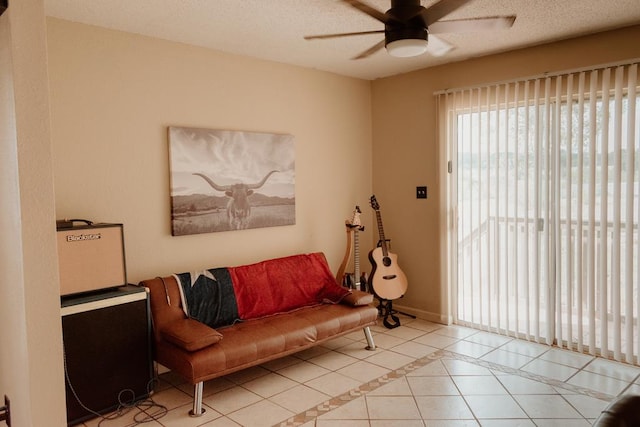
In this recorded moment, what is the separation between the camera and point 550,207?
3.91 m

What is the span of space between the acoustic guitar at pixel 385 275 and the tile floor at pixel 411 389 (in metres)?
0.59

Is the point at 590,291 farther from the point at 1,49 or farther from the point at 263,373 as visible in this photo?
the point at 1,49

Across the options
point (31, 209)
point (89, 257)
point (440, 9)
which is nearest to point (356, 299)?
point (89, 257)

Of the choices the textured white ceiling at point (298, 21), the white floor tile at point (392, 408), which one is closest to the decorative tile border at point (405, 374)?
the white floor tile at point (392, 408)

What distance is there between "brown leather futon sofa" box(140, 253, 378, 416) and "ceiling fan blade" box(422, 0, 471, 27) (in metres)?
2.24

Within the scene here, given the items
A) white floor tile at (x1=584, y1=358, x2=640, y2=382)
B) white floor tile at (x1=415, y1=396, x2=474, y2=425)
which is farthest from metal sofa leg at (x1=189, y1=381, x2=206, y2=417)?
white floor tile at (x1=584, y1=358, x2=640, y2=382)

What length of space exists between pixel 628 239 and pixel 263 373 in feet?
9.56

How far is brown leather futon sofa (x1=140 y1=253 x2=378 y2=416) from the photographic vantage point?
2975 millimetres

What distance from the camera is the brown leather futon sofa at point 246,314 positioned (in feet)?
9.76

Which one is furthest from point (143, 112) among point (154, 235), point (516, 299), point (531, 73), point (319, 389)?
point (516, 299)

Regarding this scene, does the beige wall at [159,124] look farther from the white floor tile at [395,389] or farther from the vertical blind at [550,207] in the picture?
the white floor tile at [395,389]

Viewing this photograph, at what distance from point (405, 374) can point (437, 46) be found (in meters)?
2.55

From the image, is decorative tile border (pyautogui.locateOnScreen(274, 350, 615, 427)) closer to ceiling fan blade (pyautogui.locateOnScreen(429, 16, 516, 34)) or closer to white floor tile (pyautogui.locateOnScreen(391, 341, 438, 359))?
white floor tile (pyautogui.locateOnScreen(391, 341, 438, 359))

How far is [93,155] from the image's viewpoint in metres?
3.24
